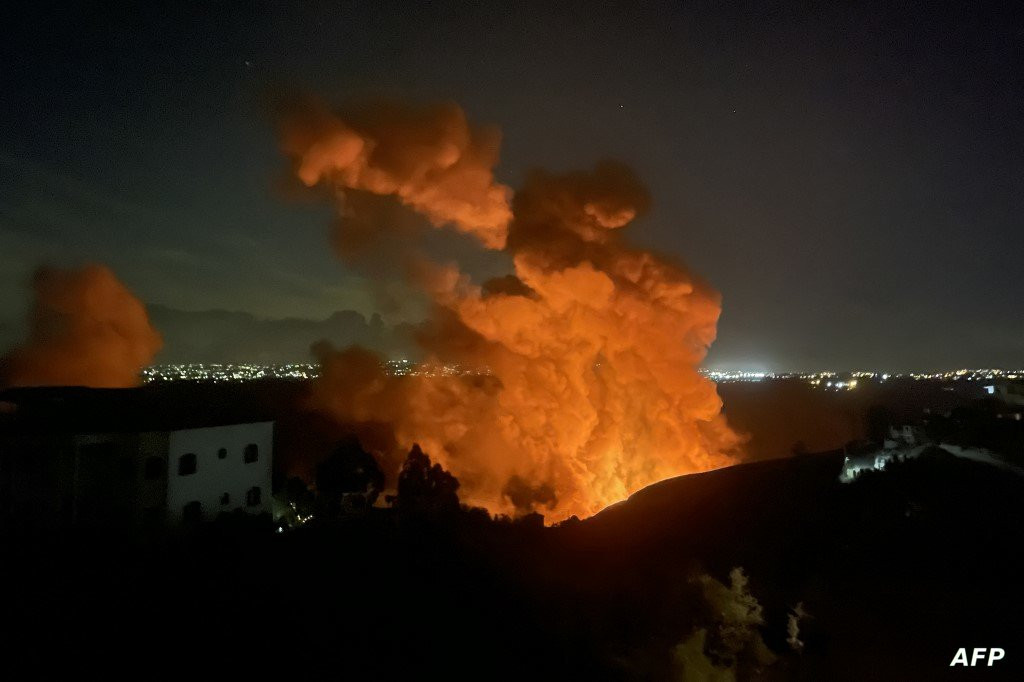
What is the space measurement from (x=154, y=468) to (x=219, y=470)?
284 cm

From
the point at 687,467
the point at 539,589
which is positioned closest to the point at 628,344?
the point at 687,467

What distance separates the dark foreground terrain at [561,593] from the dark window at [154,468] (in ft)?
Answer: 9.01

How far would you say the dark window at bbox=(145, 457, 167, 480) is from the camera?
25.6 metres

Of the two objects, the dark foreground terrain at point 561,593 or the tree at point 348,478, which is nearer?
the dark foreground terrain at point 561,593

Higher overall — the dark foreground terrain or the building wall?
the building wall

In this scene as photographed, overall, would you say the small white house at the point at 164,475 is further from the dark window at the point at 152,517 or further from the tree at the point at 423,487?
the tree at the point at 423,487

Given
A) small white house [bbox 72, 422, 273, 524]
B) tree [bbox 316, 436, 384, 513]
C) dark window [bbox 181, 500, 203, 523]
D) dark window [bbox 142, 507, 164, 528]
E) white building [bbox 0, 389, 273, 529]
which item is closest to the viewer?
white building [bbox 0, 389, 273, 529]

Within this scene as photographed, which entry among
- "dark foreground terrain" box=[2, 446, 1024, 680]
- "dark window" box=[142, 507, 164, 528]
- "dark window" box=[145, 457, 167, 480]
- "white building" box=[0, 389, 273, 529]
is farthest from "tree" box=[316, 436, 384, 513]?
"dark window" box=[145, 457, 167, 480]

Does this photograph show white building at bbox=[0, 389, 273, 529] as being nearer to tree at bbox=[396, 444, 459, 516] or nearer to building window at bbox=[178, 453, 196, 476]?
building window at bbox=[178, 453, 196, 476]

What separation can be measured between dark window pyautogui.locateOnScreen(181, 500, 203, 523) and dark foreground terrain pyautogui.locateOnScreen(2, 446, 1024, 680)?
191cm

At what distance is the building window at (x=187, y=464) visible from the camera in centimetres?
2642

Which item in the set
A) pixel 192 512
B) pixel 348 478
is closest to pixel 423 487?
pixel 348 478

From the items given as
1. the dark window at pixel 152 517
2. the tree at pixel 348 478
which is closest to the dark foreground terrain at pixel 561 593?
the dark window at pixel 152 517

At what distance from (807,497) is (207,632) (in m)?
24.9
